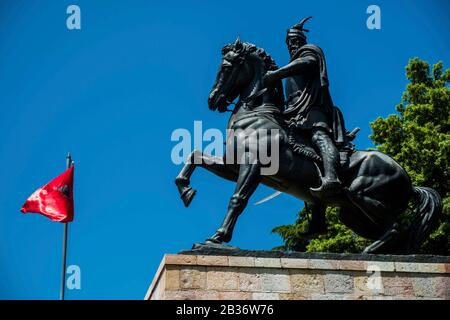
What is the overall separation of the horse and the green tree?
797 cm

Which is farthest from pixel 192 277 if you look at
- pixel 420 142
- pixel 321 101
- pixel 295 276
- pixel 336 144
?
pixel 420 142

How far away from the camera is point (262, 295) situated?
11.2 meters

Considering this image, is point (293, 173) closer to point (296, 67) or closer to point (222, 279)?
point (296, 67)

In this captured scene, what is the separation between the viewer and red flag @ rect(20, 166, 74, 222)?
19516mm

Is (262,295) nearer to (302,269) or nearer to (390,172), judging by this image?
(302,269)

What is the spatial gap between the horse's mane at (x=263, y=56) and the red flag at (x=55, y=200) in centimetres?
831

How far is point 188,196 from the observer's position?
12.3 m

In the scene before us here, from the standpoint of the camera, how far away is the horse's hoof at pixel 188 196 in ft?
40.2

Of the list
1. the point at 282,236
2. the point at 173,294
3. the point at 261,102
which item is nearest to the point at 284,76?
the point at 261,102

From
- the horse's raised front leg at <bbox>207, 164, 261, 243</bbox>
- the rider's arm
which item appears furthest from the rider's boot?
the rider's arm

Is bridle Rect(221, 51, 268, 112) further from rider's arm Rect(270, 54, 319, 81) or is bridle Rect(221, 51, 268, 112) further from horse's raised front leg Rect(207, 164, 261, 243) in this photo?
horse's raised front leg Rect(207, 164, 261, 243)

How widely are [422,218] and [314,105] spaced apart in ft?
8.58
